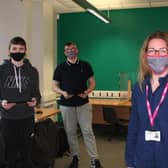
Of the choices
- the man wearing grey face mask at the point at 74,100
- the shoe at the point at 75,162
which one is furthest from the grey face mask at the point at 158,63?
the shoe at the point at 75,162

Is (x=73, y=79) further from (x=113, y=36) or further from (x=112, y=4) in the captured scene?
(x=113, y=36)

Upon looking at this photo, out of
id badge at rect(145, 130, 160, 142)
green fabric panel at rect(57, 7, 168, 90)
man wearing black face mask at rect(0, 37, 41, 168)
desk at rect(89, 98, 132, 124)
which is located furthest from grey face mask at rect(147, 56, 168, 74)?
green fabric panel at rect(57, 7, 168, 90)

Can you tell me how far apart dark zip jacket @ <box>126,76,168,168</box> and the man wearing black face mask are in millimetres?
1268

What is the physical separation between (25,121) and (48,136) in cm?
103

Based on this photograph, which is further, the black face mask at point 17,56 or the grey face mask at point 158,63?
the black face mask at point 17,56

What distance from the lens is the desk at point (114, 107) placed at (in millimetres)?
6600

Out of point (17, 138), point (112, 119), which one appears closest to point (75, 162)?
point (17, 138)

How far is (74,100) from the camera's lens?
4.07 m

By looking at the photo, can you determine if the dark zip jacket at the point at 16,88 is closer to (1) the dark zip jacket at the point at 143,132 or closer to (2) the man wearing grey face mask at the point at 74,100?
(2) the man wearing grey face mask at the point at 74,100

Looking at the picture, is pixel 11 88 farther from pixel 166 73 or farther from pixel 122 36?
→ pixel 122 36

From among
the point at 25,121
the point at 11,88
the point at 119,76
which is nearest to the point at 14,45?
the point at 11,88

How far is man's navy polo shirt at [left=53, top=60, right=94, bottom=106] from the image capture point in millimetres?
4090

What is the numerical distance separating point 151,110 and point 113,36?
5923 millimetres

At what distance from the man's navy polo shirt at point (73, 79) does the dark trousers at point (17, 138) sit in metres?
1.11
